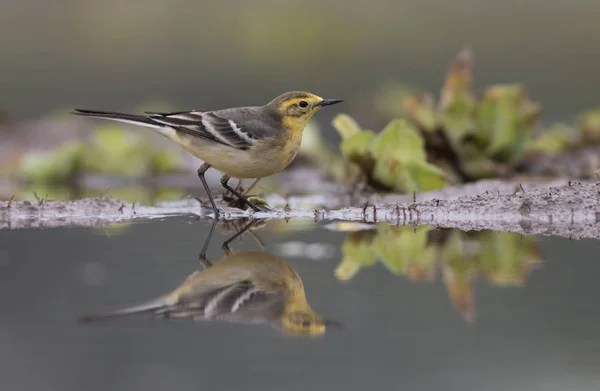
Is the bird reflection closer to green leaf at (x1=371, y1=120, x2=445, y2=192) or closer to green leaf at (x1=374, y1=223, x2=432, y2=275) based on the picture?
green leaf at (x1=374, y1=223, x2=432, y2=275)

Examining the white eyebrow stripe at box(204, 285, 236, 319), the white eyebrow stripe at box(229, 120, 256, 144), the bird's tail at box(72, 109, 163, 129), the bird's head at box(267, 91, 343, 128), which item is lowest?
the white eyebrow stripe at box(204, 285, 236, 319)

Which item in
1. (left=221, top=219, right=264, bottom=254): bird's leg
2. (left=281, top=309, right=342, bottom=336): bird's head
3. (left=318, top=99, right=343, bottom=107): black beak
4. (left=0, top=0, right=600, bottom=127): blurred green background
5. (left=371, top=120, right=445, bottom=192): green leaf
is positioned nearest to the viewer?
(left=281, top=309, right=342, bottom=336): bird's head

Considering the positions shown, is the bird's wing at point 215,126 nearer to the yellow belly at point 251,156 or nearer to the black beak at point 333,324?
the yellow belly at point 251,156

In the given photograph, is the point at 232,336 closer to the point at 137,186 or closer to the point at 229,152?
the point at 229,152

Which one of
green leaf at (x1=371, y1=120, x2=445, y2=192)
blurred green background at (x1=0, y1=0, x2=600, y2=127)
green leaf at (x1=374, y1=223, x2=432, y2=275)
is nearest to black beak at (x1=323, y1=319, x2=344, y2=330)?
green leaf at (x1=374, y1=223, x2=432, y2=275)

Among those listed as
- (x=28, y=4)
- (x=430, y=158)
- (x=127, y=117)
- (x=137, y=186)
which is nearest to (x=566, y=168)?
(x=430, y=158)

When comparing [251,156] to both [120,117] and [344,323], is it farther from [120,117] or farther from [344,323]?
[344,323]
